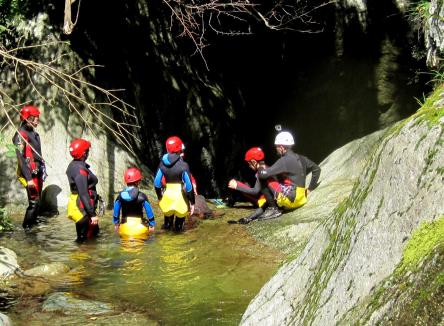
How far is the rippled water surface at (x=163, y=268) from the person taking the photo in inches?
251

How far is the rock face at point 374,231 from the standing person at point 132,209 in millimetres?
5627

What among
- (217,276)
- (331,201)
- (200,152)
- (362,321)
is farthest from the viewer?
(200,152)

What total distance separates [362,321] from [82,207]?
23.3 ft

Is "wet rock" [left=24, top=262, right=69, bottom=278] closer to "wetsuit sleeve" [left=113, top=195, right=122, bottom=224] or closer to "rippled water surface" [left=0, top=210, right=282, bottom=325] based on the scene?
"rippled water surface" [left=0, top=210, right=282, bottom=325]

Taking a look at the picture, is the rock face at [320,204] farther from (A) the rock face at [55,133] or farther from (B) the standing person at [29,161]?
(B) the standing person at [29,161]

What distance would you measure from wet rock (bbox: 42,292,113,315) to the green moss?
166 inches

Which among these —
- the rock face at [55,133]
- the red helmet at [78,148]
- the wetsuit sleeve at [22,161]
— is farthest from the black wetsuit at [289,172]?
the wetsuit sleeve at [22,161]

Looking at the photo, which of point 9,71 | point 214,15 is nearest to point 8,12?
point 9,71

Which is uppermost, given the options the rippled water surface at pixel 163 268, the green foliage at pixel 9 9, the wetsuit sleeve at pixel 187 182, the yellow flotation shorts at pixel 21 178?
the green foliage at pixel 9 9

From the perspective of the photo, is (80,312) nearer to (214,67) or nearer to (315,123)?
(214,67)

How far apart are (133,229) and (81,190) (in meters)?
1.07

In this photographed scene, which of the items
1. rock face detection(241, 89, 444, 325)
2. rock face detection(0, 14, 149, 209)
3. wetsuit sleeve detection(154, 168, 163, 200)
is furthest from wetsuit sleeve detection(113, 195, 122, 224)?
rock face detection(241, 89, 444, 325)

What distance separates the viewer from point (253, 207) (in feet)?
39.1

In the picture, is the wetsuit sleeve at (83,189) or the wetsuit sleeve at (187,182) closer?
the wetsuit sleeve at (83,189)
